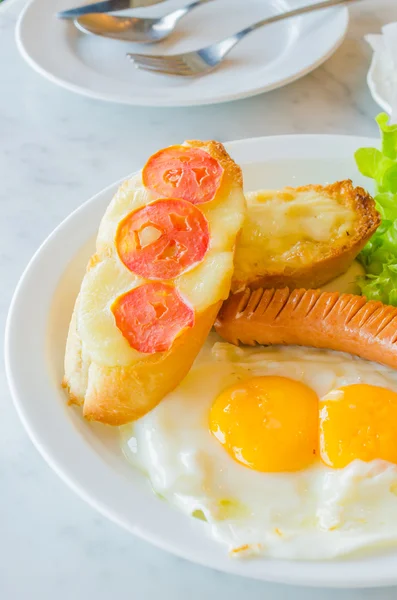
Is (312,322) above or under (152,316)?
under

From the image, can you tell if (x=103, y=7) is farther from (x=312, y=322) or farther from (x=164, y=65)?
(x=312, y=322)

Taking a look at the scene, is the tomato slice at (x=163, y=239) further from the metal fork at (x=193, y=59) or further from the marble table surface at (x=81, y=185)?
the metal fork at (x=193, y=59)

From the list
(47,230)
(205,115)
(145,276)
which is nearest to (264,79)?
(205,115)

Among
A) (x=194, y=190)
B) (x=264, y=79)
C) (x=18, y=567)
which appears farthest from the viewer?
(x=264, y=79)

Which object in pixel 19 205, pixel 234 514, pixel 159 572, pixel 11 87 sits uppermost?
pixel 11 87

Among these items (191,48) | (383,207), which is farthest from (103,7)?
(383,207)

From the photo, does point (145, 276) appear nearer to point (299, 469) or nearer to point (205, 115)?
point (299, 469)

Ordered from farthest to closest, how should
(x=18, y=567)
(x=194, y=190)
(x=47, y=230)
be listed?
(x=47, y=230) < (x=194, y=190) < (x=18, y=567)
